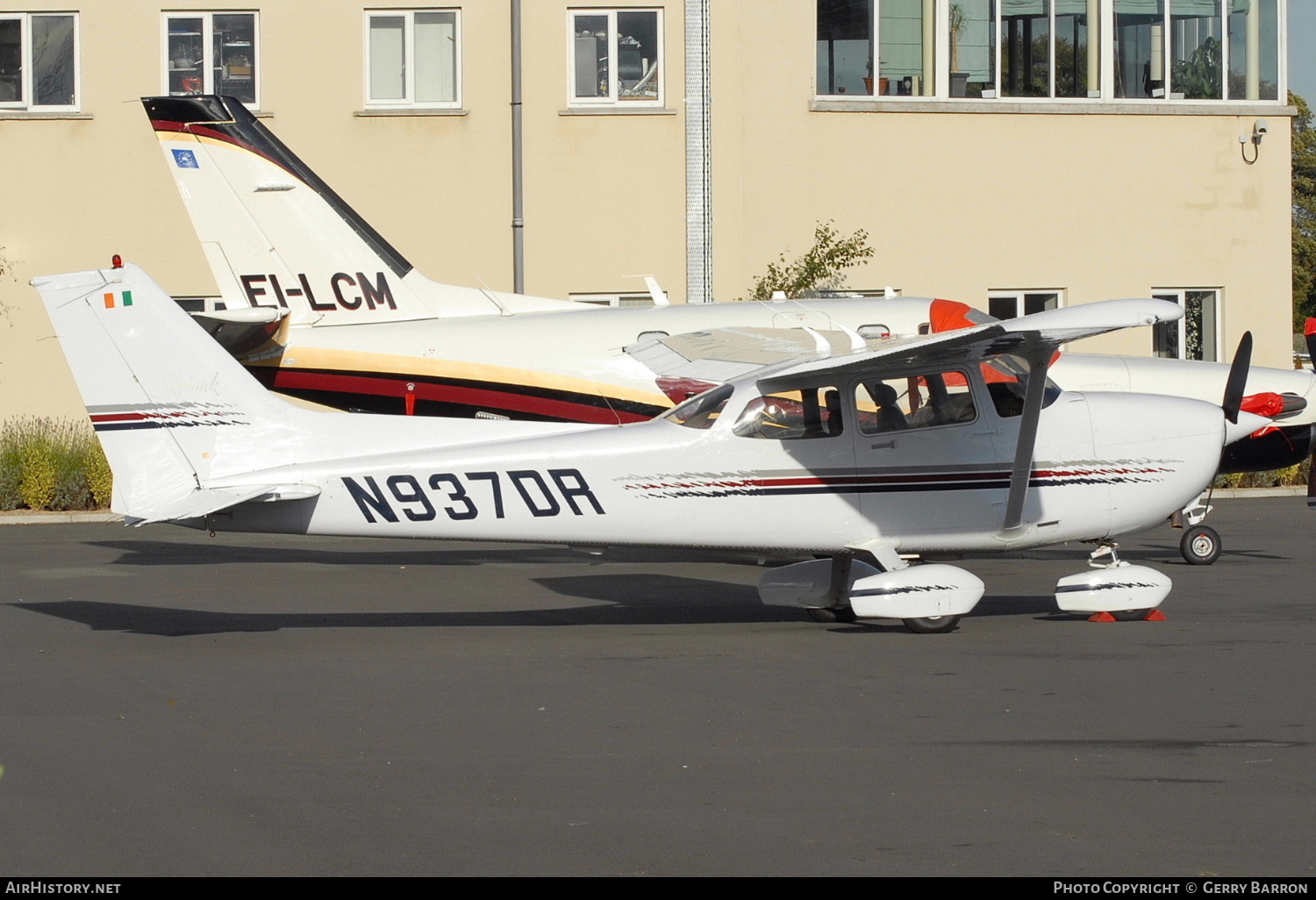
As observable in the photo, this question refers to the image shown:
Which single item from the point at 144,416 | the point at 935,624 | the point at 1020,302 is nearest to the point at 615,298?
the point at 1020,302

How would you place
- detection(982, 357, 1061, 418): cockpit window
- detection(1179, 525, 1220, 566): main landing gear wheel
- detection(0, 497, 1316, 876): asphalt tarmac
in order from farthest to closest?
detection(1179, 525, 1220, 566): main landing gear wheel
detection(982, 357, 1061, 418): cockpit window
detection(0, 497, 1316, 876): asphalt tarmac

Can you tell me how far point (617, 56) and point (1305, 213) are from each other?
50.0 m

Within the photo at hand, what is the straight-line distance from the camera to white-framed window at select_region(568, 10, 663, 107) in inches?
958

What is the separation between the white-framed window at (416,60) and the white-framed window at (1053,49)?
18.8ft

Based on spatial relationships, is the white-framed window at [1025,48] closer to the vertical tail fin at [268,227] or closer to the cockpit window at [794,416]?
the vertical tail fin at [268,227]

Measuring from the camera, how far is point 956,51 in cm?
2506

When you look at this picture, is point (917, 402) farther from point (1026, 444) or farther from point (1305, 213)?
point (1305, 213)

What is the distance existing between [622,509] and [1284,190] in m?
18.7

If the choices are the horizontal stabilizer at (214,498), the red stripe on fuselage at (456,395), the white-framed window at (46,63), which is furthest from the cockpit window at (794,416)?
the white-framed window at (46,63)

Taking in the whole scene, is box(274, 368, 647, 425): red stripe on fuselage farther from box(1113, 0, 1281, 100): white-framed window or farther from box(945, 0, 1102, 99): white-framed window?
box(1113, 0, 1281, 100): white-framed window

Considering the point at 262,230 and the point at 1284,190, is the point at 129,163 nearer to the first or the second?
the point at 262,230

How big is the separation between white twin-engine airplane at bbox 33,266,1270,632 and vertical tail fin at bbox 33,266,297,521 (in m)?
0.01

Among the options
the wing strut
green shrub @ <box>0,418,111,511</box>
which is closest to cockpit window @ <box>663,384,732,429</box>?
the wing strut
